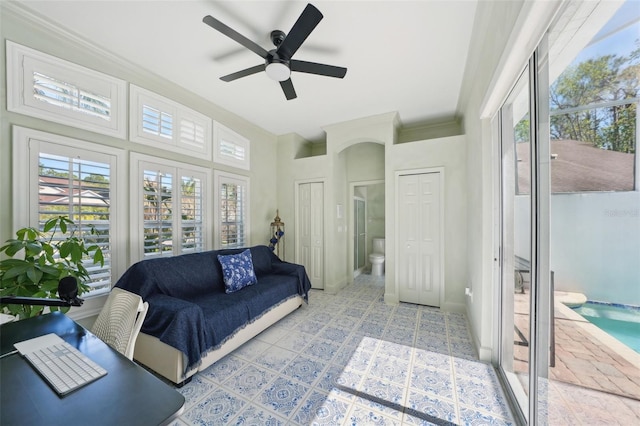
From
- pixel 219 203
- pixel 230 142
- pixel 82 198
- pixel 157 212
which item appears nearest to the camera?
pixel 82 198

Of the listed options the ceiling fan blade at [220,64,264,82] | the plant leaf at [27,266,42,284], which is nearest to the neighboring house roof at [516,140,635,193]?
the ceiling fan blade at [220,64,264,82]

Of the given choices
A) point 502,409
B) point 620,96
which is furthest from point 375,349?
point 620,96

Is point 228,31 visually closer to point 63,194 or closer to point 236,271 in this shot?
point 63,194

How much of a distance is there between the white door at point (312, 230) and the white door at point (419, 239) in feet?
4.45

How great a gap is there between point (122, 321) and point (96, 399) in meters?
0.66

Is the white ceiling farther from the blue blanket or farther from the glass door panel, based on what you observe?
the blue blanket

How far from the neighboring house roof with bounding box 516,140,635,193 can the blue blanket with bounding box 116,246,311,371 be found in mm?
2421

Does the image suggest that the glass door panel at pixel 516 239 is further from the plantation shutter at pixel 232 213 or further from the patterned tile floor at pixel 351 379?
the plantation shutter at pixel 232 213

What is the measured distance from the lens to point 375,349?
231cm

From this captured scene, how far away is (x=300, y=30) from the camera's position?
1.67 metres

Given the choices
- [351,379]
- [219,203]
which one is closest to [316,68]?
[219,203]

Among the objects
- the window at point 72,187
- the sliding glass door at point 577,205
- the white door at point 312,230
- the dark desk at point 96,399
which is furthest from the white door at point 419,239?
the window at point 72,187

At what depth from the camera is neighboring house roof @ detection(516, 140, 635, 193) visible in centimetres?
76

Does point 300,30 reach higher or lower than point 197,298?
higher
